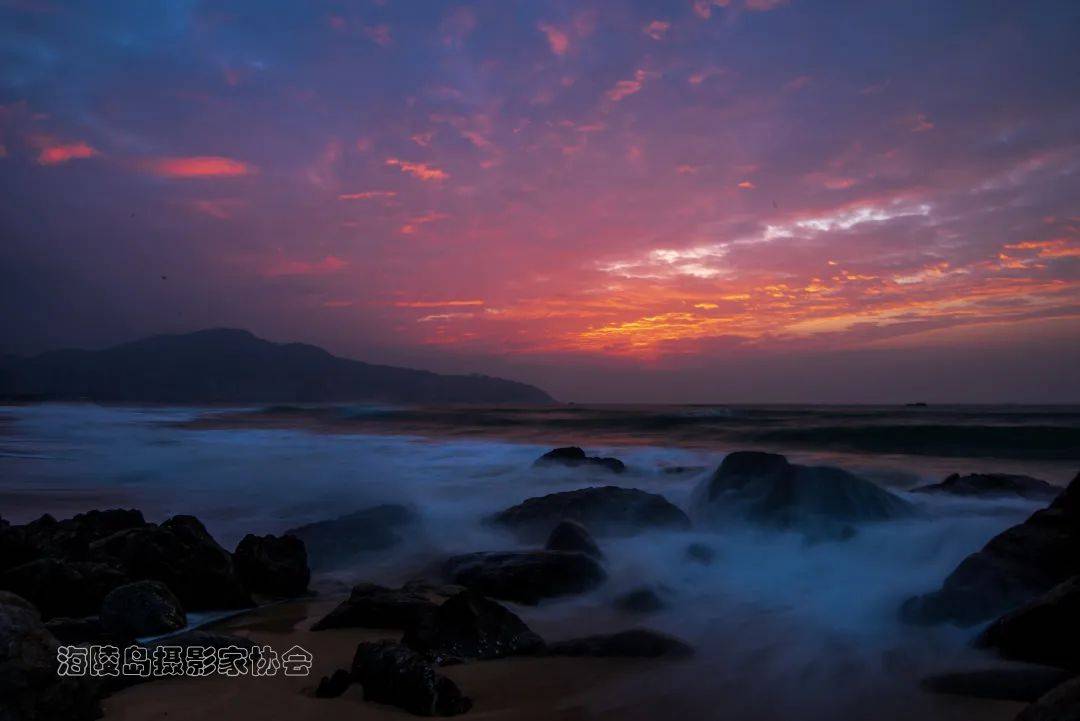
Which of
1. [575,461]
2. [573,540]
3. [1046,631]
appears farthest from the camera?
[575,461]

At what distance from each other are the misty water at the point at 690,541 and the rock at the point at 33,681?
323cm

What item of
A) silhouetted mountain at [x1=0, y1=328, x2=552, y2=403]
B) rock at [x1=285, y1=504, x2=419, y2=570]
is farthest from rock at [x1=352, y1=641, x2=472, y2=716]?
silhouetted mountain at [x1=0, y1=328, x2=552, y2=403]

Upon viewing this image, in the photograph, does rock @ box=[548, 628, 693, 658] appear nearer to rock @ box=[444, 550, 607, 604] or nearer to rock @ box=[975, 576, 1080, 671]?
rock @ box=[444, 550, 607, 604]

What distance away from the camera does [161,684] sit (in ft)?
14.2

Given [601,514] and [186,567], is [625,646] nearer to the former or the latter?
[186,567]

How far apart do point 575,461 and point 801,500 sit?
26.4ft

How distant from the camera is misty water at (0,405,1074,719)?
480 cm

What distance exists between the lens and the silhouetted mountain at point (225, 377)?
104 m

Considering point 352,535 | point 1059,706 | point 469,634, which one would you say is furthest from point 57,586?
point 1059,706

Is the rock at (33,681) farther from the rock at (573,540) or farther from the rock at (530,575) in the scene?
the rock at (573,540)

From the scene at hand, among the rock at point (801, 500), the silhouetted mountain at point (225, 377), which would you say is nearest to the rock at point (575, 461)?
the rock at point (801, 500)

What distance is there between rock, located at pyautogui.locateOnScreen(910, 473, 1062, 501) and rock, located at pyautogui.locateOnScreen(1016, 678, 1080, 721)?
962 cm

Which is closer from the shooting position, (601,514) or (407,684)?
(407,684)

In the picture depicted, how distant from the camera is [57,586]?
19.0 ft
